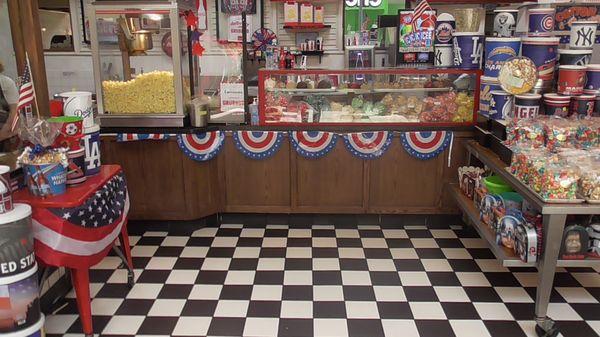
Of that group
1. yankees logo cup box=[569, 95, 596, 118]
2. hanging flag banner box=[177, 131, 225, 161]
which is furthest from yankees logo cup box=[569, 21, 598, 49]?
hanging flag banner box=[177, 131, 225, 161]

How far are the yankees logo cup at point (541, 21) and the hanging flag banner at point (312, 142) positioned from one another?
1885 mm

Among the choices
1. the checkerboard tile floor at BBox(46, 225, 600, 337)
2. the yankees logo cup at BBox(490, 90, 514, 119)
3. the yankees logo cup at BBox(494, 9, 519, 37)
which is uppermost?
the yankees logo cup at BBox(494, 9, 519, 37)

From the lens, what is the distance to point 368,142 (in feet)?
15.5

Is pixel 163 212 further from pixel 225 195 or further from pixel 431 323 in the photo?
pixel 431 323

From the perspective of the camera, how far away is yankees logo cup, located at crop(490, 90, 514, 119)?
12.9ft

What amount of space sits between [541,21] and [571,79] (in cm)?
52

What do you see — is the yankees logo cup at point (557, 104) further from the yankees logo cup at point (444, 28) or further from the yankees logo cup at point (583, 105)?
the yankees logo cup at point (444, 28)

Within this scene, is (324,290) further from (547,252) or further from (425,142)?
(425,142)

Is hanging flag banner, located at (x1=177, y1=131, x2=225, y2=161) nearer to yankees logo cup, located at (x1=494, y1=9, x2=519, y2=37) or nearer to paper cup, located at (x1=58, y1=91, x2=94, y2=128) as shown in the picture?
paper cup, located at (x1=58, y1=91, x2=94, y2=128)

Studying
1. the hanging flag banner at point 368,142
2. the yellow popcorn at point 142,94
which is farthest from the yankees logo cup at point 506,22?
the yellow popcorn at point 142,94

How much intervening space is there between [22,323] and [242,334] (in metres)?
1.24

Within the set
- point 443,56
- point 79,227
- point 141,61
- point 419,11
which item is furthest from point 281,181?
point 79,227

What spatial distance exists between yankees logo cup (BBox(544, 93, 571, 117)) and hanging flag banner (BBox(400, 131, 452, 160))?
105cm

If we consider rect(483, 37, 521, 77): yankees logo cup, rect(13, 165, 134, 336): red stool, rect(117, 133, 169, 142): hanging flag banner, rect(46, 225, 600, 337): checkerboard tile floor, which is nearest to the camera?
rect(13, 165, 134, 336): red stool
